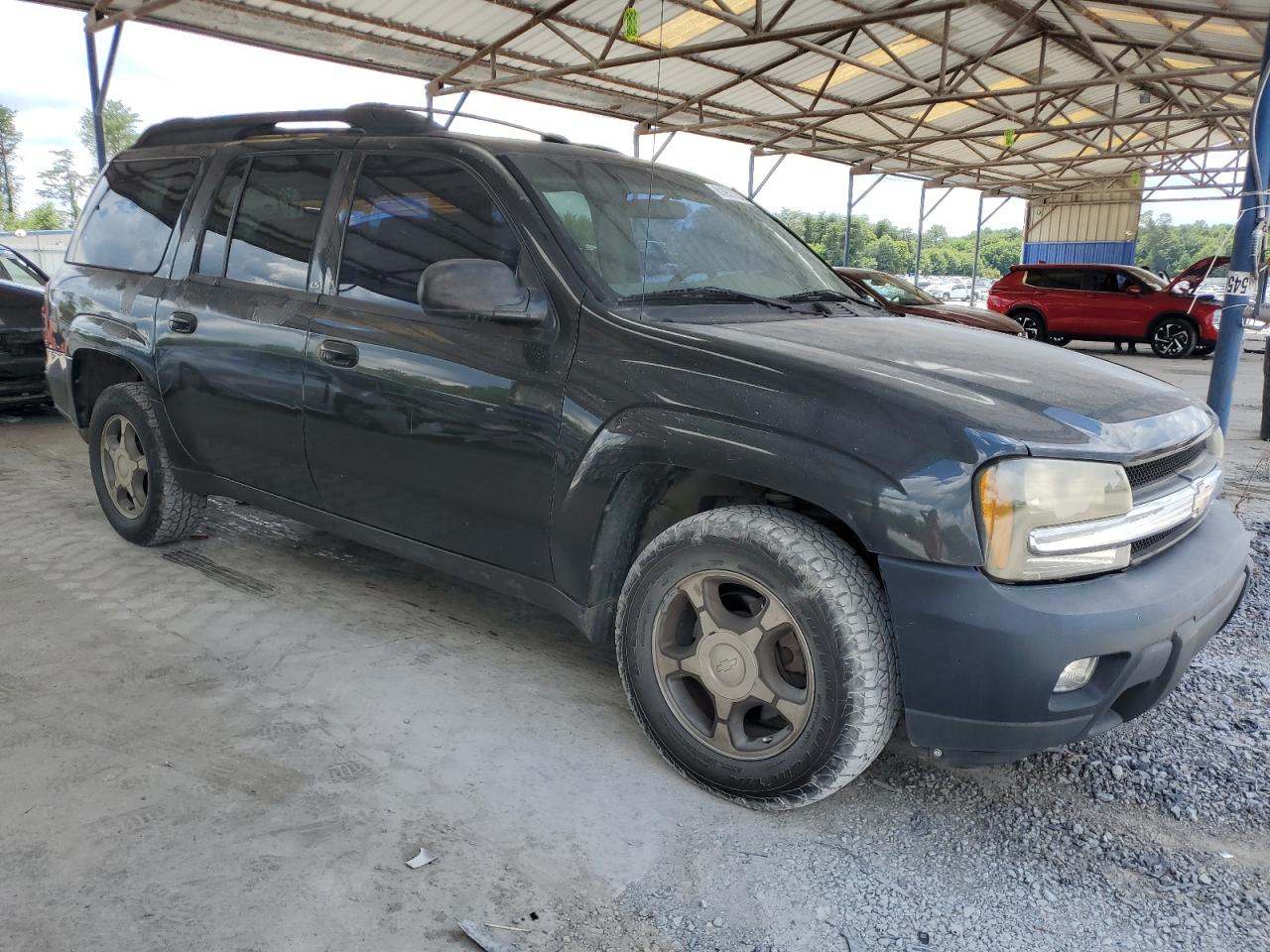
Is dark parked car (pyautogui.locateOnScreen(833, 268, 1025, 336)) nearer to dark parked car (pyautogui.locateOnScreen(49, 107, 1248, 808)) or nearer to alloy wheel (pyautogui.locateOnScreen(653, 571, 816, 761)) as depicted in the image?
dark parked car (pyautogui.locateOnScreen(49, 107, 1248, 808))

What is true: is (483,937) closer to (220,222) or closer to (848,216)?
(220,222)

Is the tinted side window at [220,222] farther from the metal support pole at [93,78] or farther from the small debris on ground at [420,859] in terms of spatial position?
the metal support pole at [93,78]

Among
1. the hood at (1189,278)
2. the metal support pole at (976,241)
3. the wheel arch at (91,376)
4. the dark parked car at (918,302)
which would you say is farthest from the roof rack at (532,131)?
the metal support pole at (976,241)

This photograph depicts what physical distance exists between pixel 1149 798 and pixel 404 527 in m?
2.37

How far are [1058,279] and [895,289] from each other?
7.75 m

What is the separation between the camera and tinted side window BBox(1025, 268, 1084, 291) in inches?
697

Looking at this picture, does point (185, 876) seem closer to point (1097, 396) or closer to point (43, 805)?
point (43, 805)

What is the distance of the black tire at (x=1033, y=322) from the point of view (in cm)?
1800

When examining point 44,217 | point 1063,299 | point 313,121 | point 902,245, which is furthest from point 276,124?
point 44,217

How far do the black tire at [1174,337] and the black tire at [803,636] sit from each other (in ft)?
57.1

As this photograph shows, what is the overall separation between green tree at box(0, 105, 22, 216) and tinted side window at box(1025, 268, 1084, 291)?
4553 cm

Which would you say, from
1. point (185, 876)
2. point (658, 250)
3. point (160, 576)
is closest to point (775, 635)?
point (658, 250)

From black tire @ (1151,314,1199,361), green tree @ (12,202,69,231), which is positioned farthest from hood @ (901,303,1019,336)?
green tree @ (12,202,69,231)

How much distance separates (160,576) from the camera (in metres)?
4.06
